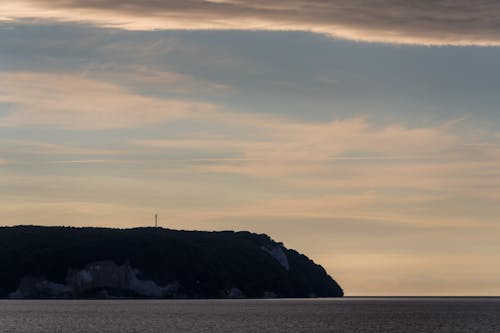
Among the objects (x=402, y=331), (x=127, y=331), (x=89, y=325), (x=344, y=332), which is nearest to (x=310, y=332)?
(x=344, y=332)

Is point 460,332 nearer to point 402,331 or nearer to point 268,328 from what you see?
point 402,331

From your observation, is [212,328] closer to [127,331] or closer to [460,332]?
[127,331]

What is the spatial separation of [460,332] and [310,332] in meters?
25.4

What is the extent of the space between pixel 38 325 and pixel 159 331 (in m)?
33.8

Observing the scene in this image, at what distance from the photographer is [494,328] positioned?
627 feet

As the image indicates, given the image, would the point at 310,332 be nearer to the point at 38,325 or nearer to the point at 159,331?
the point at 159,331

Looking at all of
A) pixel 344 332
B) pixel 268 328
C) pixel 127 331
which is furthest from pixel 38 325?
pixel 344 332

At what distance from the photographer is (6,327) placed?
7416 inches

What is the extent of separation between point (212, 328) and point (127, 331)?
1845 cm

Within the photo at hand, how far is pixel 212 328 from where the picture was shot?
185125mm

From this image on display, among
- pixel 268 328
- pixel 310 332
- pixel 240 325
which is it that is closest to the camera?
pixel 310 332

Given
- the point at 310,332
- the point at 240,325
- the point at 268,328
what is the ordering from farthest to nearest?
the point at 240,325
the point at 268,328
the point at 310,332

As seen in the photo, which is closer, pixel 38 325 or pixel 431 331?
pixel 431 331

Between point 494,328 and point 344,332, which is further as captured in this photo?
point 494,328
